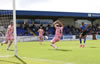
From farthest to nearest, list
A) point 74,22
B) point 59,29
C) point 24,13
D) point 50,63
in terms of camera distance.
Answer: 1. point 74,22
2. point 24,13
3. point 59,29
4. point 50,63

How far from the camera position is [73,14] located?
1778 inches

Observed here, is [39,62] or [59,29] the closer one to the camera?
[39,62]

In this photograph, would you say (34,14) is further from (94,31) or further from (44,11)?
(94,31)

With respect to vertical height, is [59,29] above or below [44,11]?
below

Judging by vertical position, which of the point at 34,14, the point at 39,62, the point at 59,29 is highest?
the point at 34,14

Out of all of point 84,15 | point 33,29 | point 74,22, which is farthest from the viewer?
point 74,22

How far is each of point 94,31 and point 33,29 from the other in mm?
13785

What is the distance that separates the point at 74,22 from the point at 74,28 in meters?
2.65

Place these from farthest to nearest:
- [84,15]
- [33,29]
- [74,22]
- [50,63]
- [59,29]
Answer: [74,22], [84,15], [33,29], [59,29], [50,63]

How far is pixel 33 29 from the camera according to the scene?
42688mm

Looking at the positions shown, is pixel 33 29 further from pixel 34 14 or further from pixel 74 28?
pixel 74 28

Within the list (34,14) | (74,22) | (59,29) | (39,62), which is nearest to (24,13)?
(34,14)

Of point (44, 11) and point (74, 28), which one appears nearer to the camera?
point (44, 11)

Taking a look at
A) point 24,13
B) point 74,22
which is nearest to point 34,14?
point 24,13
